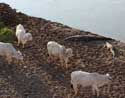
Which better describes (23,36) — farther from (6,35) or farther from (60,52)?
(60,52)

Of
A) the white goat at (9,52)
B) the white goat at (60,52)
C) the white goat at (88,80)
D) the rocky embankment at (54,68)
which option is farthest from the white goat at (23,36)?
the white goat at (88,80)

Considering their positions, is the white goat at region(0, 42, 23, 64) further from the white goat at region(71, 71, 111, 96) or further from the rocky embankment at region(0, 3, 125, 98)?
the white goat at region(71, 71, 111, 96)

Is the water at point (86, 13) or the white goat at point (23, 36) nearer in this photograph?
the white goat at point (23, 36)

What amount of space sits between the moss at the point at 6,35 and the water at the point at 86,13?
4459 millimetres

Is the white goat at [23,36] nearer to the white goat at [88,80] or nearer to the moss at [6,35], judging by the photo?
the moss at [6,35]

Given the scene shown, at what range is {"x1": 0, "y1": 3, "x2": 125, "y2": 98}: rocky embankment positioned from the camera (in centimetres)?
1165

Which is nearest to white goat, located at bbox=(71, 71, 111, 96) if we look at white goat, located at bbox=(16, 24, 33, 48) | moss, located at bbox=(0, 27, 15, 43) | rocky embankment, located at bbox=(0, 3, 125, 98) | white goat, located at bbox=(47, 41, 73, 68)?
rocky embankment, located at bbox=(0, 3, 125, 98)

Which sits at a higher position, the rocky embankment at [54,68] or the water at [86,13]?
the water at [86,13]

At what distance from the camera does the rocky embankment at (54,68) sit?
11648 mm

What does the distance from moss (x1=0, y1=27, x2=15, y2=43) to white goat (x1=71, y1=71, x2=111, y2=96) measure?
367 centimetres

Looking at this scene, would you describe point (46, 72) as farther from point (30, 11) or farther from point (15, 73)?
point (30, 11)

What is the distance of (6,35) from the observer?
14773 millimetres

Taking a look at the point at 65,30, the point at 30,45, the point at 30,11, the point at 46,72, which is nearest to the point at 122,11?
the point at 30,11

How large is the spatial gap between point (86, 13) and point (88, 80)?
9.41 metres
